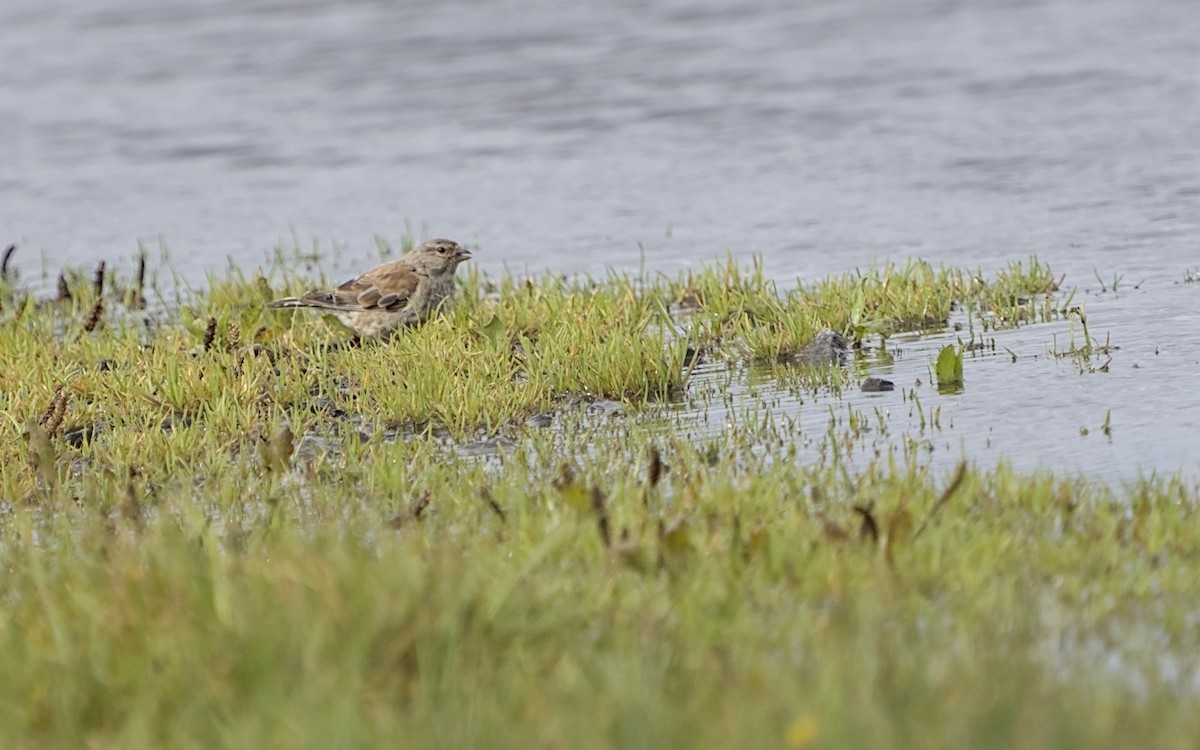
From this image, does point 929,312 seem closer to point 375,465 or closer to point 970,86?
point 375,465

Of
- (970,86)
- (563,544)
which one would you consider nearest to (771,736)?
(563,544)

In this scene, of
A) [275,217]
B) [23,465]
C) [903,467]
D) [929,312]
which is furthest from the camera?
[275,217]

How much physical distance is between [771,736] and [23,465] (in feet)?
16.2

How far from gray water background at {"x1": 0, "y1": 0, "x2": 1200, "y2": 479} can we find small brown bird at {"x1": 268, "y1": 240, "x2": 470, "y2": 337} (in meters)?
1.79

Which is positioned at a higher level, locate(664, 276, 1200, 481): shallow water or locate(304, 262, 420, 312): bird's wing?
locate(304, 262, 420, 312): bird's wing

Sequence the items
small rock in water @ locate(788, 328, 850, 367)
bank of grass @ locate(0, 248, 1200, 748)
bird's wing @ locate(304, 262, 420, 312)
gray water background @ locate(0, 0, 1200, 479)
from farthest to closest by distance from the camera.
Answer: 1. bird's wing @ locate(304, 262, 420, 312)
2. gray water background @ locate(0, 0, 1200, 479)
3. small rock in water @ locate(788, 328, 850, 367)
4. bank of grass @ locate(0, 248, 1200, 748)

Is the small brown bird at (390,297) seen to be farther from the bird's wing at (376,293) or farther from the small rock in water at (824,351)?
the small rock in water at (824,351)

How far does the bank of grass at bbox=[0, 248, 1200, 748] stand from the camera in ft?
15.1

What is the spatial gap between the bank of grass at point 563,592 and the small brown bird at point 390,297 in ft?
6.31

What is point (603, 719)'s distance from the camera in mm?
4453

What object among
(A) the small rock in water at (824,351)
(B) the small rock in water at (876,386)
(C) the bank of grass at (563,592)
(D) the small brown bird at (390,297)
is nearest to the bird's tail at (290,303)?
(D) the small brown bird at (390,297)

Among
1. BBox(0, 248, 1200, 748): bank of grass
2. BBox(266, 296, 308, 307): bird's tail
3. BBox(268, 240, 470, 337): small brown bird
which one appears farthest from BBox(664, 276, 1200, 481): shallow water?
BBox(266, 296, 308, 307): bird's tail

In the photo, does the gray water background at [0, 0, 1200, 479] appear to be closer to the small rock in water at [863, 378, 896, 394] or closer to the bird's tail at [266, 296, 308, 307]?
the small rock in water at [863, 378, 896, 394]

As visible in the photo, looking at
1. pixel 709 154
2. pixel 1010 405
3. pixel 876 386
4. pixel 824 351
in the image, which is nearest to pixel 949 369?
pixel 876 386
